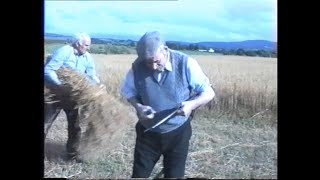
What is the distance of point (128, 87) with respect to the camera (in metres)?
2.39

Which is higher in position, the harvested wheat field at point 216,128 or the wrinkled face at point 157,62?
the wrinkled face at point 157,62

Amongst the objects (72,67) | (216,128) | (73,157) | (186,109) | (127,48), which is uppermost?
(127,48)

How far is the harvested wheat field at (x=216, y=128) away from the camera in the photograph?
2367mm

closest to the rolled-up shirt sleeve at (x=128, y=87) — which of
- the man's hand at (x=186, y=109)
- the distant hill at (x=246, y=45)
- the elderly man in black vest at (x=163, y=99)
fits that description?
the elderly man in black vest at (x=163, y=99)

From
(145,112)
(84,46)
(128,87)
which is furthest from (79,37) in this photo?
(145,112)

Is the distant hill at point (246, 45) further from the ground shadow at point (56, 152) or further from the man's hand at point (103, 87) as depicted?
the ground shadow at point (56, 152)

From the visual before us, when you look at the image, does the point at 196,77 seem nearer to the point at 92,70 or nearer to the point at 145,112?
the point at 145,112

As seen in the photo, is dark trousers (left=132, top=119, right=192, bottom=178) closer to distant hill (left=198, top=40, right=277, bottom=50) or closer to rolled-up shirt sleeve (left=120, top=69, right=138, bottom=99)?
rolled-up shirt sleeve (left=120, top=69, right=138, bottom=99)

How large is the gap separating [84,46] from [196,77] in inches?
24.8

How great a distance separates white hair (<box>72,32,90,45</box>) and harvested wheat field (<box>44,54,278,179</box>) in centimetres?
13

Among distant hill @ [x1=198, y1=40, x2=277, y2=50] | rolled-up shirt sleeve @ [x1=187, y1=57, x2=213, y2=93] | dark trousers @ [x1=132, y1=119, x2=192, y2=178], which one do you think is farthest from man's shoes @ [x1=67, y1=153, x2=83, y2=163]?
distant hill @ [x1=198, y1=40, x2=277, y2=50]

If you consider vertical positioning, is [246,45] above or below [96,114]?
above
